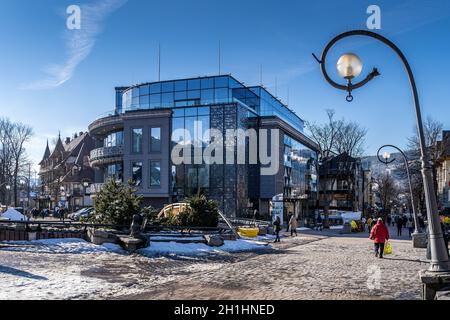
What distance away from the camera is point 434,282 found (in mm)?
Result: 8016

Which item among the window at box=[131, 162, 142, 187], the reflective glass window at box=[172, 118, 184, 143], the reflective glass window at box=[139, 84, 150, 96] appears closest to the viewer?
the reflective glass window at box=[172, 118, 184, 143]

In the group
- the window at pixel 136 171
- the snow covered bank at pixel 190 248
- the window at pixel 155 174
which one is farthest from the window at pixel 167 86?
the snow covered bank at pixel 190 248

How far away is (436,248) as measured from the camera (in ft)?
27.1

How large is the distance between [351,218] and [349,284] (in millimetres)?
38750

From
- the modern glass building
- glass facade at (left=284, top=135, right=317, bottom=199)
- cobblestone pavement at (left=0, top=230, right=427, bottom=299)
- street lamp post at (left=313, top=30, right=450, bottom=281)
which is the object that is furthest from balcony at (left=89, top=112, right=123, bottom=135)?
street lamp post at (left=313, top=30, right=450, bottom=281)

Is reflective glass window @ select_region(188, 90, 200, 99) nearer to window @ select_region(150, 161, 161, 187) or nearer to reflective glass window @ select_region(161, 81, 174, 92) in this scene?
reflective glass window @ select_region(161, 81, 174, 92)

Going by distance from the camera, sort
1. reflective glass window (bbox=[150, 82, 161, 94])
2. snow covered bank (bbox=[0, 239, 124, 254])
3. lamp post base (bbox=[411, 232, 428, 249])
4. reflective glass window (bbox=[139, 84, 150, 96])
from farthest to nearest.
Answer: reflective glass window (bbox=[139, 84, 150, 96]) → reflective glass window (bbox=[150, 82, 161, 94]) → lamp post base (bbox=[411, 232, 428, 249]) → snow covered bank (bbox=[0, 239, 124, 254])

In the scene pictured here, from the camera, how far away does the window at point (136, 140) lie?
51.2 metres

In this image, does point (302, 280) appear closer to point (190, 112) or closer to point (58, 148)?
point (190, 112)

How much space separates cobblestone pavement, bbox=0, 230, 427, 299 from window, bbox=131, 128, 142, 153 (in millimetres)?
35051

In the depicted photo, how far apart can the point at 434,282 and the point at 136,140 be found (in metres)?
45.7

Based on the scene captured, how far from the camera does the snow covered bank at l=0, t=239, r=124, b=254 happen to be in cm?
1736
